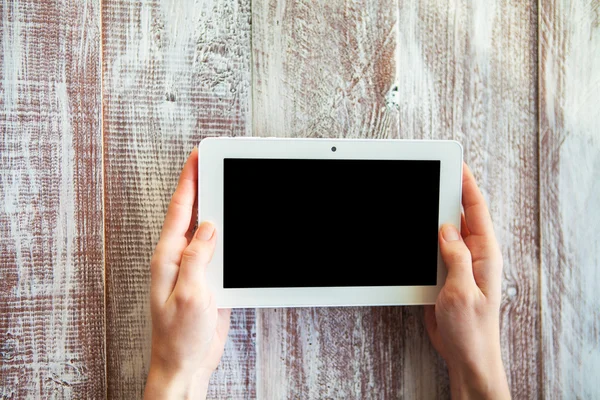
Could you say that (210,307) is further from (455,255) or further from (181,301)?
(455,255)

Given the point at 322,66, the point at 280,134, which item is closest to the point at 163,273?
the point at 280,134

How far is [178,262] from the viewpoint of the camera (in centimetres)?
66

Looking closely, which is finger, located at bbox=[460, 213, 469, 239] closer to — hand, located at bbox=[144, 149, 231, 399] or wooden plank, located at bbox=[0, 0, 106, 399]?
hand, located at bbox=[144, 149, 231, 399]

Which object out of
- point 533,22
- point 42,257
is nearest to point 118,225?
→ point 42,257

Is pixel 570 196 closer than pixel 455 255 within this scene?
No

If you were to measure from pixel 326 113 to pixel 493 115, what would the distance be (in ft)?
1.03

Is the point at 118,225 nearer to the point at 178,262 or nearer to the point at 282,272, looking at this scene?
the point at 178,262

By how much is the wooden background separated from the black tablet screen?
0.31 ft

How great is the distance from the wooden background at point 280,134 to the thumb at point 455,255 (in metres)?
0.13

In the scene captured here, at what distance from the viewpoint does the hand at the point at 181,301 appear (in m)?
0.63

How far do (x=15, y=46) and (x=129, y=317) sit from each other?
0.51 metres

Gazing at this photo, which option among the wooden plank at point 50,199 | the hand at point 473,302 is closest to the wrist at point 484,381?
the hand at point 473,302

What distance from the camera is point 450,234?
0.68 m

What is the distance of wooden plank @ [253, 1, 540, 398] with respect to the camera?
735 millimetres
